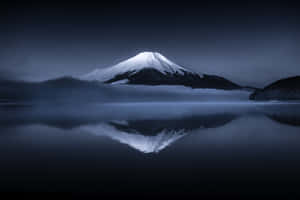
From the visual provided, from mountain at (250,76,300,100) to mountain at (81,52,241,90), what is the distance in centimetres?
4847

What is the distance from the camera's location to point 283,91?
7488cm

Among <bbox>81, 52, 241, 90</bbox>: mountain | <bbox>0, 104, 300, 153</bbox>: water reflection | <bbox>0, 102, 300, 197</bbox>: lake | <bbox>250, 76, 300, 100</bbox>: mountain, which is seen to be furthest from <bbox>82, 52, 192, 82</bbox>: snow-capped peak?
<bbox>0, 102, 300, 197</bbox>: lake

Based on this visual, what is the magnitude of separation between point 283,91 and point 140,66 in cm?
7915

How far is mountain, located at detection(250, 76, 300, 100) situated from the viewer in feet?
231

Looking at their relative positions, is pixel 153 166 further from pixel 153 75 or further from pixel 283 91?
pixel 153 75

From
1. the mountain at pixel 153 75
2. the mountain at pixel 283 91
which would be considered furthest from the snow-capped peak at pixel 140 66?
the mountain at pixel 283 91

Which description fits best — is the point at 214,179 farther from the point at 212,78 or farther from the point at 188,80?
the point at 212,78

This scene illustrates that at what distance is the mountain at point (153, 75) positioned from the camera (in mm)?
125688

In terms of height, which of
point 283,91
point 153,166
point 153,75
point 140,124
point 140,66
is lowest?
point 153,166

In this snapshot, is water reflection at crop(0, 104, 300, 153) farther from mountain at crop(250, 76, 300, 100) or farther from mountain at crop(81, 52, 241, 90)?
mountain at crop(81, 52, 241, 90)

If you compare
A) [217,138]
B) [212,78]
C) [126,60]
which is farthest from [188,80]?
[217,138]

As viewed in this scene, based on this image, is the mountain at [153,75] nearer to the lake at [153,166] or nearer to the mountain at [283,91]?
the mountain at [283,91]

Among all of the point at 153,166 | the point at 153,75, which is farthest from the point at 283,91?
the point at 153,166

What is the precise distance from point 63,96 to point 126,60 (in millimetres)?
96348
